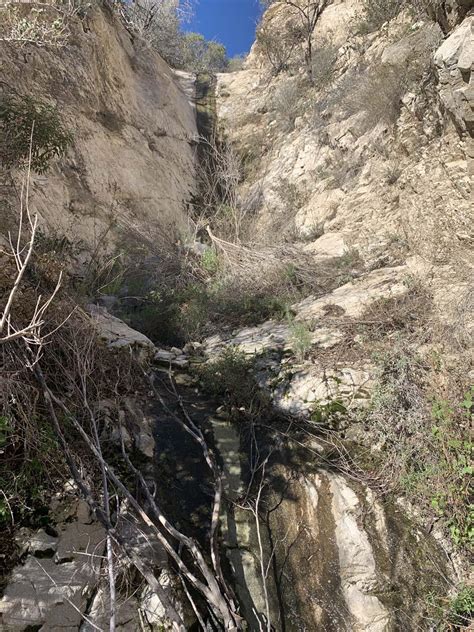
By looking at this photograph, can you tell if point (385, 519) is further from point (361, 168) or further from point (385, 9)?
point (385, 9)

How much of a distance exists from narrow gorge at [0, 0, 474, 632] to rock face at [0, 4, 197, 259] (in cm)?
7

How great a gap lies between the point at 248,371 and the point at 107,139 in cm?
711

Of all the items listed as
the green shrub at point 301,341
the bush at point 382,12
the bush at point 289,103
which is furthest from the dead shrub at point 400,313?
the bush at point 289,103

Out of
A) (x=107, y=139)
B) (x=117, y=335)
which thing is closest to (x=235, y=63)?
(x=107, y=139)

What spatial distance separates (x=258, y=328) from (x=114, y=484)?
2.97 m

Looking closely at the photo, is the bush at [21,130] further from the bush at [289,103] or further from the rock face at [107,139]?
the bush at [289,103]

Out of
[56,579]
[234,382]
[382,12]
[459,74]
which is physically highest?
[382,12]

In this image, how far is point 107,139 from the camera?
8.80 m

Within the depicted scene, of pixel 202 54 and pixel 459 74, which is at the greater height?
pixel 202 54

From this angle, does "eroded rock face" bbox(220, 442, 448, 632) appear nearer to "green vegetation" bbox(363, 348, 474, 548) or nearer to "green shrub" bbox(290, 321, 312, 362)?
"green vegetation" bbox(363, 348, 474, 548)

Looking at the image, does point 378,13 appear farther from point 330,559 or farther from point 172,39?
point 330,559

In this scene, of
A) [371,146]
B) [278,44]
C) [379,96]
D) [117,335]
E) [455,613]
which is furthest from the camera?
[278,44]

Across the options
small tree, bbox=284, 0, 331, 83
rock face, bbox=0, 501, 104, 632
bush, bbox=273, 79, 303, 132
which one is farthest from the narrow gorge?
small tree, bbox=284, 0, 331, 83

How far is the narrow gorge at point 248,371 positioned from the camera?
245cm
